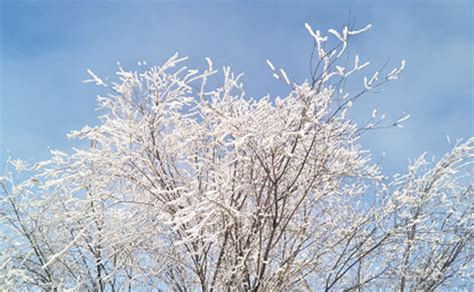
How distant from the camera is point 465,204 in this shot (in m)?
7.68

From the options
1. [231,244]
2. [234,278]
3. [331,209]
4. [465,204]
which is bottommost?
[234,278]

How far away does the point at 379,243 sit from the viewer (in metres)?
5.31

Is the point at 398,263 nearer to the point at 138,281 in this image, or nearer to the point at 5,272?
the point at 138,281

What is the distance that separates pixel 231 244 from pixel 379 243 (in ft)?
5.60

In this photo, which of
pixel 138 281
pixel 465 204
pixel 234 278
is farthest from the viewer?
pixel 465 204

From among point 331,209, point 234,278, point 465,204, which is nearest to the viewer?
point 234,278

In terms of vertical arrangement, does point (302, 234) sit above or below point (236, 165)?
below

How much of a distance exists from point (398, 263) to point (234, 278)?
3.07 metres

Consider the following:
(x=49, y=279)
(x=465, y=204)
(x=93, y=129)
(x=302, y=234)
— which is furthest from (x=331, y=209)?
(x=49, y=279)

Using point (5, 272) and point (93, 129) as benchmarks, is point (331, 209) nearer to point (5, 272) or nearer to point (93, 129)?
point (93, 129)

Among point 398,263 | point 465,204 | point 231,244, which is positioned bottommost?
point 231,244

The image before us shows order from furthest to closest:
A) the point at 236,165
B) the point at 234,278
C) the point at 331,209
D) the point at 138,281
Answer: the point at 331,209 → the point at 138,281 → the point at 236,165 → the point at 234,278

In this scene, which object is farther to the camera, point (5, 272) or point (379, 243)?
point (5, 272)

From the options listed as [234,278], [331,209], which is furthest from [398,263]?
[234,278]
